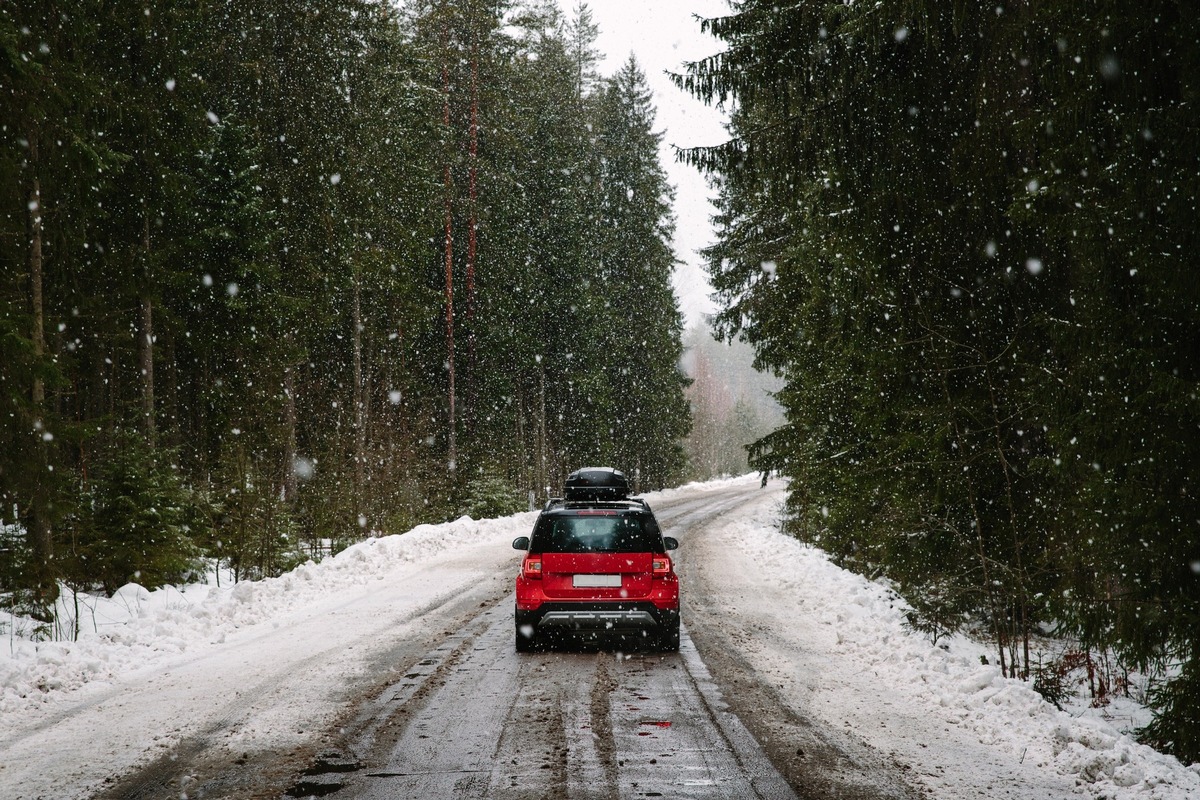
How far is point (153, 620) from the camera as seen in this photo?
34.8 ft

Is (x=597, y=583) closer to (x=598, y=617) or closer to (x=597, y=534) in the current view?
(x=598, y=617)

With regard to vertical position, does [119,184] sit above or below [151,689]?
above

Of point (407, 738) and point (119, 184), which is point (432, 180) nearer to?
point (119, 184)

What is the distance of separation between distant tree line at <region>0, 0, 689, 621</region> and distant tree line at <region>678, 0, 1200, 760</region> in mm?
9637

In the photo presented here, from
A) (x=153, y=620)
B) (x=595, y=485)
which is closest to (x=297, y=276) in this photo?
(x=595, y=485)

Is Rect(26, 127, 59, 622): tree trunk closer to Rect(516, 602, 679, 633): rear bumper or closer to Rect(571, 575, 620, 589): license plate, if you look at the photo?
Rect(516, 602, 679, 633): rear bumper

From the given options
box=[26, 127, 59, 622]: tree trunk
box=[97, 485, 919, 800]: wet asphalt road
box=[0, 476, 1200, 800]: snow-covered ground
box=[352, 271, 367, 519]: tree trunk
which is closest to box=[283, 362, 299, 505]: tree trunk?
box=[352, 271, 367, 519]: tree trunk

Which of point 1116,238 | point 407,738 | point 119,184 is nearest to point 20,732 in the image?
point 407,738

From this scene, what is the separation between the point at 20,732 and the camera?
21.2 ft

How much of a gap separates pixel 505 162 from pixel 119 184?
679 inches

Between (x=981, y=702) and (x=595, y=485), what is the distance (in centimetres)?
1461

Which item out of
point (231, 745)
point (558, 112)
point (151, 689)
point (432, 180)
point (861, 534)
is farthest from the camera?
point (558, 112)

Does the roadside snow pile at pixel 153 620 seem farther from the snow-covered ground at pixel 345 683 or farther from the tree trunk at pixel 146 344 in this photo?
the tree trunk at pixel 146 344

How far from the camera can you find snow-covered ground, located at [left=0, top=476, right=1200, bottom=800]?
5.56 m
